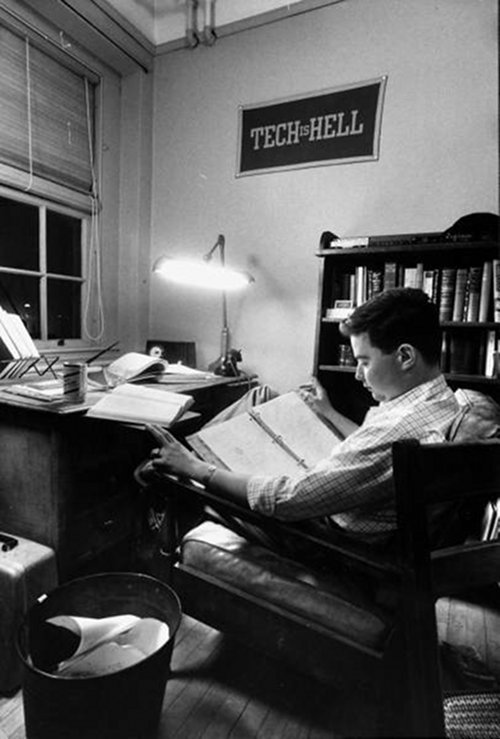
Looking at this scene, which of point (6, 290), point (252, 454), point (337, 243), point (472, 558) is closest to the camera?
point (472, 558)

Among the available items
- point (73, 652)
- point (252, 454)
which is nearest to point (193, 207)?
point (252, 454)

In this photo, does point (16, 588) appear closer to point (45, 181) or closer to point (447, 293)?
point (447, 293)

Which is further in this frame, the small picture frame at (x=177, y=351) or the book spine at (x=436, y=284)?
the small picture frame at (x=177, y=351)

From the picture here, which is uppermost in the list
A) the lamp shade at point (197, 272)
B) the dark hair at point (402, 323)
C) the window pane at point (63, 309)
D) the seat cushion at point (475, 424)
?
the lamp shade at point (197, 272)

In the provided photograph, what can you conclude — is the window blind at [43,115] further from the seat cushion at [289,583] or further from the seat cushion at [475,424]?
the seat cushion at [475,424]

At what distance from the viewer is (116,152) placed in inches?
119

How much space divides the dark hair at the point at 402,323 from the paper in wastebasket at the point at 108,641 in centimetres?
98

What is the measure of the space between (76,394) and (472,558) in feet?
4.06

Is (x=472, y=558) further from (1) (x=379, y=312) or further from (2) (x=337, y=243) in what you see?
(2) (x=337, y=243)

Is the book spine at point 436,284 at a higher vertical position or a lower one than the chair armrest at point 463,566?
higher

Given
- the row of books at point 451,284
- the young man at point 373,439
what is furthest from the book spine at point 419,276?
the young man at point 373,439

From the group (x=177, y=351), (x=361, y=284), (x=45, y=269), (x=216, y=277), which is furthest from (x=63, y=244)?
(x=361, y=284)

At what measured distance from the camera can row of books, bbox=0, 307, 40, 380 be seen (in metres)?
1.84

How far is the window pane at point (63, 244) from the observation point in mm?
2773
